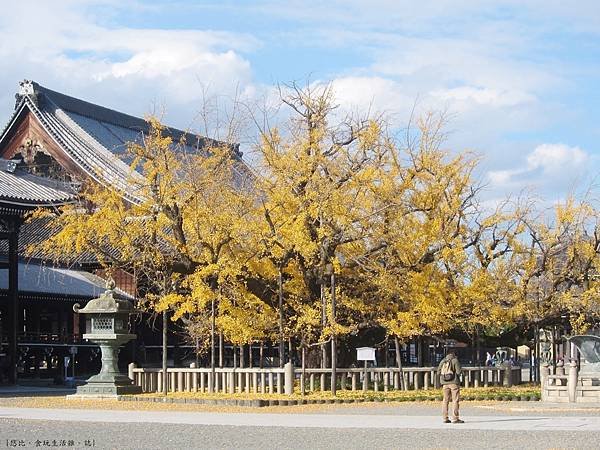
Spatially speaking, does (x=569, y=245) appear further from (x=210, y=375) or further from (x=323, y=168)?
(x=210, y=375)

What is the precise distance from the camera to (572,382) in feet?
88.8

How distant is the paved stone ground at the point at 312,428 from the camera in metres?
17.0

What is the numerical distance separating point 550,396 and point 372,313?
7.56 meters

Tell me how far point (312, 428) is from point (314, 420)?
82.3 inches

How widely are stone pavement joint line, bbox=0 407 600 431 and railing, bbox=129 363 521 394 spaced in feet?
21.6

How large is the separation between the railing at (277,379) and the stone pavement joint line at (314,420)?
6.60 meters

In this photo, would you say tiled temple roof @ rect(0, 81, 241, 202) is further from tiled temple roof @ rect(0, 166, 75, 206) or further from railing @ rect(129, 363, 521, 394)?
railing @ rect(129, 363, 521, 394)

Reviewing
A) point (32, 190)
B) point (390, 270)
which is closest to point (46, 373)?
point (32, 190)

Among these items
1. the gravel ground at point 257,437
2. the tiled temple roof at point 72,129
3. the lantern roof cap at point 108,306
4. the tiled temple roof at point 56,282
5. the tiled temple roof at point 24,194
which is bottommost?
the gravel ground at point 257,437

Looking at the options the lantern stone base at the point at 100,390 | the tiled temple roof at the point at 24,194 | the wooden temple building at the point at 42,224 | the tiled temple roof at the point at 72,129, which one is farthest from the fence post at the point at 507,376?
the tiled temple roof at the point at 72,129

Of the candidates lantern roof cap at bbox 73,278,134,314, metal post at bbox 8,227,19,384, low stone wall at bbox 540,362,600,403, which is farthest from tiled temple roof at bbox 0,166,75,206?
low stone wall at bbox 540,362,600,403

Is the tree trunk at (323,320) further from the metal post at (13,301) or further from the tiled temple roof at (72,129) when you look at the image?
the tiled temple roof at (72,129)

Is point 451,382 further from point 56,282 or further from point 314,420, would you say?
point 56,282

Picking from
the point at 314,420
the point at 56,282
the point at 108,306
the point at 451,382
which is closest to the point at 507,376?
the point at 108,306
